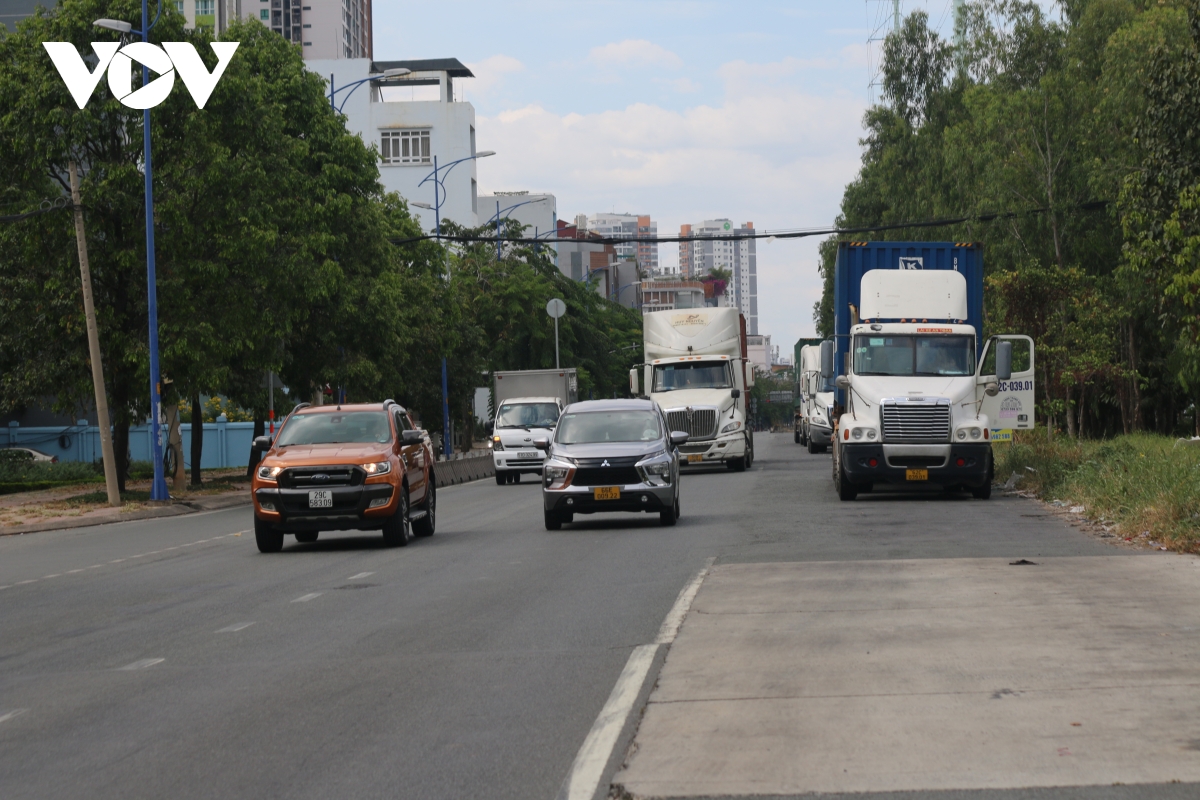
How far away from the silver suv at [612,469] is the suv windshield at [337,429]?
2.10m

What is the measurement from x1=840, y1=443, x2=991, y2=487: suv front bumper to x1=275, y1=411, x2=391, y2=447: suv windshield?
7985 millimetres

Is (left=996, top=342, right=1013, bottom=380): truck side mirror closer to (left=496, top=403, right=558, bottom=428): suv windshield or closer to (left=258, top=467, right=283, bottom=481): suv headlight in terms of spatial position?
(left=258, top=467, right=283, bottom=481): suv headlight

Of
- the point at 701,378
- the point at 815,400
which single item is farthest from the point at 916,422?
the point at 815,400

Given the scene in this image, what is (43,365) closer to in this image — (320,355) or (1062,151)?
(320,355)

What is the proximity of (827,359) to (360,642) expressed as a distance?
14.8 meters

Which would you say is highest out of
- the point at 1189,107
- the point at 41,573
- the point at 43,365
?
the point at 1189,107

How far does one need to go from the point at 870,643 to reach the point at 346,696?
3.33 metres

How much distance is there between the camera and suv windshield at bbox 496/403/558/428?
40.0 meters

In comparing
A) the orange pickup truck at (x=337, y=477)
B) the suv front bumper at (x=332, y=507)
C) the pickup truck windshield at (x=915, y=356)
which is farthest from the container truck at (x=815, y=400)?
the suv front bumper at (x=332, y=507)

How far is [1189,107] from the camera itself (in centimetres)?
2745

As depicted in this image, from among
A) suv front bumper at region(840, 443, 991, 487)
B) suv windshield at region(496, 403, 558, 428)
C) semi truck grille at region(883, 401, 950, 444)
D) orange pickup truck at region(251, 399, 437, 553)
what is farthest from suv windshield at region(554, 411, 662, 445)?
suv windshield at region(496, 403, 558, 428)

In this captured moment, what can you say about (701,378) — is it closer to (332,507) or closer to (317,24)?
(332,507)

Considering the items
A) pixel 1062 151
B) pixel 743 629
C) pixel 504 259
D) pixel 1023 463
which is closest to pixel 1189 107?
pixel 1023 463
